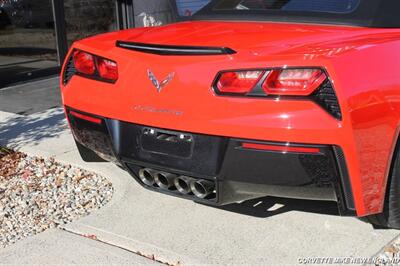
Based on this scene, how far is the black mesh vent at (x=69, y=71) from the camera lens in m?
3.32

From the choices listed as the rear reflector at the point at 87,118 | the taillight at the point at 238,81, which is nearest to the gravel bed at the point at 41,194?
the rear reflector at the point at 87,118

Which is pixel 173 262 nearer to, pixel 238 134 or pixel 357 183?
pixel 238 134

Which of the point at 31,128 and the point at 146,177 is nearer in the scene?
the point at 146,177

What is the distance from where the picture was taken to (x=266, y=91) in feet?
8.18

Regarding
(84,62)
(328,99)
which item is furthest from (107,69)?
(328,99)

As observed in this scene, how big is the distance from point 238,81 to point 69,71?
127 centimetres

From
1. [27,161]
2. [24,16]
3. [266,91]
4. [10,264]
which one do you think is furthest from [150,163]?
[24,16]

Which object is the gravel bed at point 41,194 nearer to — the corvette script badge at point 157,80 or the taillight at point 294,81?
the corvette script badge at point 157,80

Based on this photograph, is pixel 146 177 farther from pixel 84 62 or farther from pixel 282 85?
pixel 282 85

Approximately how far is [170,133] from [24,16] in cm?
606

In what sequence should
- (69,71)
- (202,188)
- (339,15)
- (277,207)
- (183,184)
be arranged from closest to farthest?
1. (202,188)
2. (183,184)
3. (339,15)
4. (69,71)
5. (277,207)

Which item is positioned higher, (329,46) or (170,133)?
(329,46)

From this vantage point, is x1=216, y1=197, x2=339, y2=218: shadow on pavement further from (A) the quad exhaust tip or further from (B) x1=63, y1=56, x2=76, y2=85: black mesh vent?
(B) x1=63, y1=56, x2=76, y2=85: black mesh vent

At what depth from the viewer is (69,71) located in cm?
335
